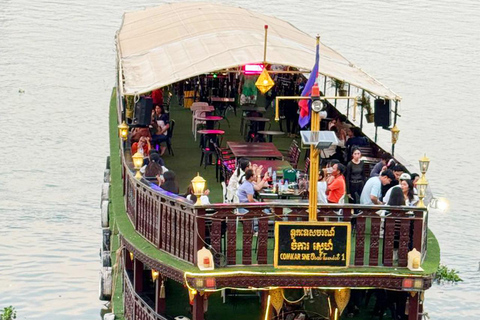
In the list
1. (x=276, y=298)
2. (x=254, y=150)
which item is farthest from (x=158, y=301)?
(x=254, y=150)

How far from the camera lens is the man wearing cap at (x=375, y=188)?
1756cm

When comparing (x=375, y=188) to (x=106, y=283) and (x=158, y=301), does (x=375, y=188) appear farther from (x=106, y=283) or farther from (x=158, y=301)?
(x=106, y=283)

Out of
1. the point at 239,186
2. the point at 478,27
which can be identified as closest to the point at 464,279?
the point at 239,186

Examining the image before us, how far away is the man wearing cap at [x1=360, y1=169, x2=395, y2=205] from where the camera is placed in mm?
17562

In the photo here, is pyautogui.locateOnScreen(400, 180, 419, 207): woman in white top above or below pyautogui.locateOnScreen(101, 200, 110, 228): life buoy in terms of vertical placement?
above

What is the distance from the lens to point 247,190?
17.0 metres

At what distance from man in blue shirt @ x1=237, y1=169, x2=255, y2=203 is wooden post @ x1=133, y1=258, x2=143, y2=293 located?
7.23 feet

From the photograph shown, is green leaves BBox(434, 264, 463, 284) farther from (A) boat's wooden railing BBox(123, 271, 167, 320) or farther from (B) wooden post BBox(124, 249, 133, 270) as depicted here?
(A) boat's wooden railing BBox(123, 271, 167, 320)

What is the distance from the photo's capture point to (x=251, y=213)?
51.5 ft

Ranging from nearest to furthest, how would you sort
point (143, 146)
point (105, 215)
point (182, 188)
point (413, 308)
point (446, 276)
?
point (413, 308)
point (182, 188)
point (143, 146)
point (105, 215)
point (446, 276)

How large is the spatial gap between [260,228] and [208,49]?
5441mm

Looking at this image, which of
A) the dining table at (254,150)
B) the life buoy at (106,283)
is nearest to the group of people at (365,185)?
the dining table at (254,150)

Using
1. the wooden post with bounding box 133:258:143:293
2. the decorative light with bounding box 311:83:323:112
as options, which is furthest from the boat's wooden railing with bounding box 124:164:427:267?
the wooden post with bounding box 133:258:143:293

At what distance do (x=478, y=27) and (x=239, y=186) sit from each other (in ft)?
127
